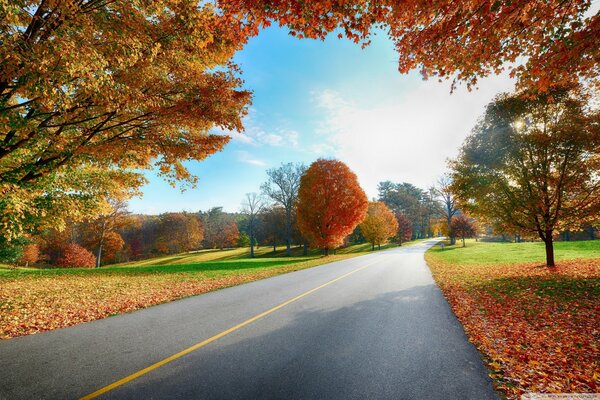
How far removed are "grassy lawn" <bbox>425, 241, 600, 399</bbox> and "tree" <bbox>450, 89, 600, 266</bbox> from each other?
3068mm

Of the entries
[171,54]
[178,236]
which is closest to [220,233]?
[178,236]

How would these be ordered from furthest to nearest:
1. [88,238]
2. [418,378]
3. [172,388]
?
[88,238] < [418,378] < [172,388]

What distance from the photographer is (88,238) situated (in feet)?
153

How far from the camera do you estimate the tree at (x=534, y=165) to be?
11211 millimetres

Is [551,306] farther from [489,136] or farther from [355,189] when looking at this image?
[355,189]

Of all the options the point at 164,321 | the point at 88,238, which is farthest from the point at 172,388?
the point at 88,238

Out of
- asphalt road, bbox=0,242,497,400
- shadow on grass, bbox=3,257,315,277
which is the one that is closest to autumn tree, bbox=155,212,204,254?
shadow on grass, bbox=3,257,315,277

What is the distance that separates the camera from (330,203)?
96.1ft

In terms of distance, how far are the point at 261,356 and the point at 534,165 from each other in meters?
15.3

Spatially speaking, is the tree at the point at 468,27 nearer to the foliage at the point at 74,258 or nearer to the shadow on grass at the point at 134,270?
the shadow on grass at the point at 134,270

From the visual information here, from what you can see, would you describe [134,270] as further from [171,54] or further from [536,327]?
[536,327]

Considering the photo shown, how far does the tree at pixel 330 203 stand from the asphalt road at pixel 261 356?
21731 mm

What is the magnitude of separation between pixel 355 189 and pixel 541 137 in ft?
62.5

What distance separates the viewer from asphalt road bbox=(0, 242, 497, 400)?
3533mm
